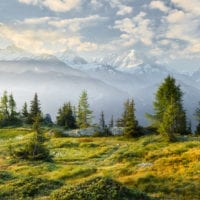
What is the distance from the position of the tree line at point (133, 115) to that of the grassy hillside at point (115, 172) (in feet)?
17.9

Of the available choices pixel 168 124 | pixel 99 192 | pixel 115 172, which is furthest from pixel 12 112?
pixel 99 192

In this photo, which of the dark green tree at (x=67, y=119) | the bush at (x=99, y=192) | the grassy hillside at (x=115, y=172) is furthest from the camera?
the dark green tree at (x=67, y=119)

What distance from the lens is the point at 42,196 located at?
21797 mm

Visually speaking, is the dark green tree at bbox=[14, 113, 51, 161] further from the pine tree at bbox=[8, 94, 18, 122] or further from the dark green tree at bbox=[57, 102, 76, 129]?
the pine tree at bbox=[8, 94, 18, 122]

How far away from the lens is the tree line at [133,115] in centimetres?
5904

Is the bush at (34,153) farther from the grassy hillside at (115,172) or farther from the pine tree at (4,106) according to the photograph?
the pine tree at (4,106)

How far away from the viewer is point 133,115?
7412 cm

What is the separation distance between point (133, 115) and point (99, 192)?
55.9m

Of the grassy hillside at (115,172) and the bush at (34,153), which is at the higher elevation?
the bush at (34,153)

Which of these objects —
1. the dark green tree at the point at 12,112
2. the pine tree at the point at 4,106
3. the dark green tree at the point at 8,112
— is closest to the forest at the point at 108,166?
the dark green tree at the point at 8,112

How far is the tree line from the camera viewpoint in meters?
59.0

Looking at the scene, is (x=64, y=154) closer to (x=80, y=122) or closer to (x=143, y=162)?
(x=143, y=162)

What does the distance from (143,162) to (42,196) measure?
1895 cm

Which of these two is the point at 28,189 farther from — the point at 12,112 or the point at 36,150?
the point at 12,112
